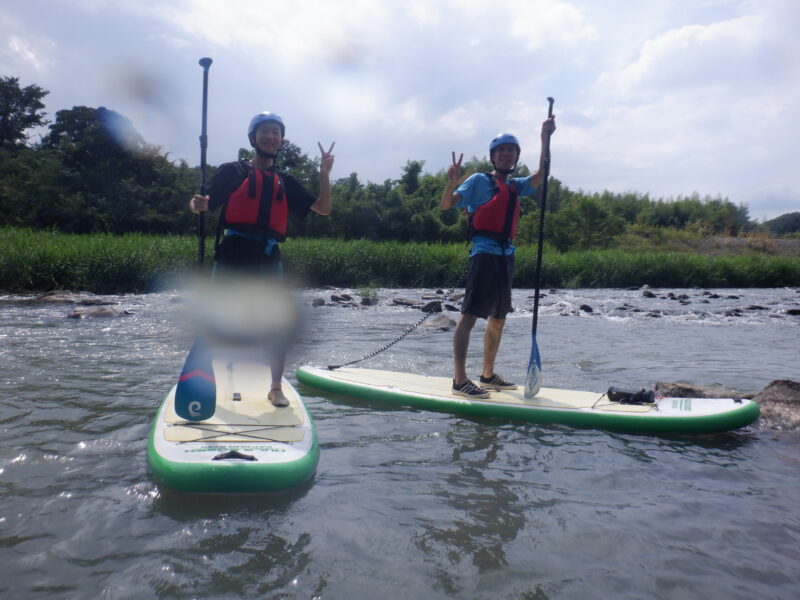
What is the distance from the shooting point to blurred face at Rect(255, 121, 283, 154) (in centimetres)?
379

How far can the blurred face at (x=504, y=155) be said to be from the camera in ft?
14.9

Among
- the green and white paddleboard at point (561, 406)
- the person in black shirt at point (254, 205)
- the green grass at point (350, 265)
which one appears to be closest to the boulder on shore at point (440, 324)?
the green and white paddleboard at point (561, 406)

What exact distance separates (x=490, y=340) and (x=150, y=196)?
26.3 m

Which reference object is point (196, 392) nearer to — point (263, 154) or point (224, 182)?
point (224, 182)

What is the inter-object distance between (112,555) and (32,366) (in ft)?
12.7

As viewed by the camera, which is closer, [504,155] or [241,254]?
[241,254]

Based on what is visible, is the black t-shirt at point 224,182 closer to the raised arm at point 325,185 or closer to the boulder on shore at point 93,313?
the raised arm at point 325,185

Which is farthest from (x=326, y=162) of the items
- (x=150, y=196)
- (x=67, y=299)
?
(x=150, y=196)

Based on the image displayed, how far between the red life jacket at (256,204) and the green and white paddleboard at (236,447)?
1131mm

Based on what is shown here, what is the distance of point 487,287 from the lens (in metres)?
4.54

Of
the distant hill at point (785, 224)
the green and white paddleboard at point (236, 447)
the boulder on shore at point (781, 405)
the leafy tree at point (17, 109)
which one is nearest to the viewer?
the green and white paddleboard at point (236, 447)

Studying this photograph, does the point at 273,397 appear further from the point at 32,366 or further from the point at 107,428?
the point at 32,366

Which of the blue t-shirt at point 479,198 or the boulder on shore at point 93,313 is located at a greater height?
the blue t-shirt at point 479,198

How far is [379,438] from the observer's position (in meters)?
3.69
